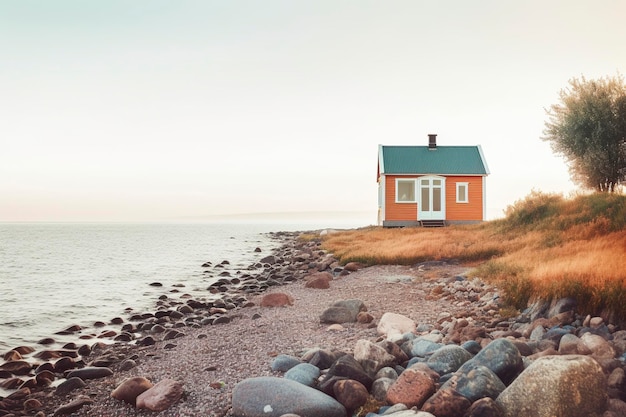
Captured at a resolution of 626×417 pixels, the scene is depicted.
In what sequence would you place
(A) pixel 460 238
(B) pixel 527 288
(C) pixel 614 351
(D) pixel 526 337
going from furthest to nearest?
(A) pixel 460 238
(B) pixel 527 288
(D) pixel 526 337
(C) pixel 614 351

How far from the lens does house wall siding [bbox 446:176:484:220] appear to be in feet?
95.5

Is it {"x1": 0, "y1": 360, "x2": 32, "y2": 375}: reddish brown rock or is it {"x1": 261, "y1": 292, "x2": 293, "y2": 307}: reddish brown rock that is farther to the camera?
{"x1": 261, "y1": 292, "x2": 293, "y2": 307}: reddish brown rock

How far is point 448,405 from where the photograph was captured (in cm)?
454

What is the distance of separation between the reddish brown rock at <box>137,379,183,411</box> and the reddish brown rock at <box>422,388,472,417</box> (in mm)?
2846

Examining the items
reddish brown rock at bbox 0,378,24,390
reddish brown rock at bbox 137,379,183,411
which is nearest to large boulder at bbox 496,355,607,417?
reddish brown rock at bbox 137,379,183,411

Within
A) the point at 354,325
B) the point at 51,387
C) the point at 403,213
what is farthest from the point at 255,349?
the point at 403,213

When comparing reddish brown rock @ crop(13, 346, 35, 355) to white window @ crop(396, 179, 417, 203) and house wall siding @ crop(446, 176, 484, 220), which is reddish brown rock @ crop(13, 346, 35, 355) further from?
house wall siding @ crop(446, 176, 484, 220)

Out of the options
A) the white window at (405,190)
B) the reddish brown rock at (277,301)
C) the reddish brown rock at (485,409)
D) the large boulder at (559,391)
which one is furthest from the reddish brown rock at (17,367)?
the white window at (405,190)

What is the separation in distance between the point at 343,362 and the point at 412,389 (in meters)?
0.91

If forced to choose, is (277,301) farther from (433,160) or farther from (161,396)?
(433,160)

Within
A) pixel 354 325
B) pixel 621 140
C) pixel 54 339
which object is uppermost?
pixel 621 140

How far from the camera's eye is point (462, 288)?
10734 millimetres

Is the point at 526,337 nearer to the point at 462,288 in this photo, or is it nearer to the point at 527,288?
the point at 527,288

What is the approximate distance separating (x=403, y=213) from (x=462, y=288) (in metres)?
18.7
